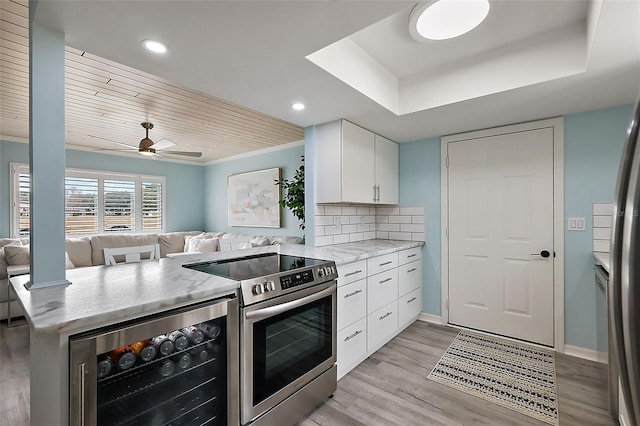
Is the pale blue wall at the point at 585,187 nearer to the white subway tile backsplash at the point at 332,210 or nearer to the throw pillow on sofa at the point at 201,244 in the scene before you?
the white subway tile backsplash at the point at 332,210

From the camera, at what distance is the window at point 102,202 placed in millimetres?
4301

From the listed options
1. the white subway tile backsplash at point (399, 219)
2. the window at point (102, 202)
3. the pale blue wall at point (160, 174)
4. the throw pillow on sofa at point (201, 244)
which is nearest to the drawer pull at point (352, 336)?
the white subway tile backsplash at point (399, 219)

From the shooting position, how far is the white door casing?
271 cm

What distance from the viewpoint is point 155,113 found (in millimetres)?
3410

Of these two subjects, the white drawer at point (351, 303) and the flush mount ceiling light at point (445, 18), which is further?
the white drawer at point (351, 303)

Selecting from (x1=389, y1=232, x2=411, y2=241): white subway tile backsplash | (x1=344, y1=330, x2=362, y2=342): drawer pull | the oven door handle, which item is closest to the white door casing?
(x1=389, y1=232, x2=411, y2=241): white subway tile backsplash

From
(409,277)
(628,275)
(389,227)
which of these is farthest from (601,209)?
(628,275)

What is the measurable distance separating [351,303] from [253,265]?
2.77 ft

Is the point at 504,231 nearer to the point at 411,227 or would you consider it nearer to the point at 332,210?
the point at 411,227

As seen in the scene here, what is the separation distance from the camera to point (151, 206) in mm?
5656

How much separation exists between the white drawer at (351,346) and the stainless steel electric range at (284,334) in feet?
0.51

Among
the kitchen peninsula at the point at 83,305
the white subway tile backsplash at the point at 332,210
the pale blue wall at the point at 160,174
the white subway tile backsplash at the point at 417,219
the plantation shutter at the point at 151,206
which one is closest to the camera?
the kitchen peninsula at the point at 83,305

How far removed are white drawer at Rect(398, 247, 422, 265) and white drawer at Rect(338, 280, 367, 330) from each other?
28.1 inches

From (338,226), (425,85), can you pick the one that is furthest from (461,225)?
(425,85)
